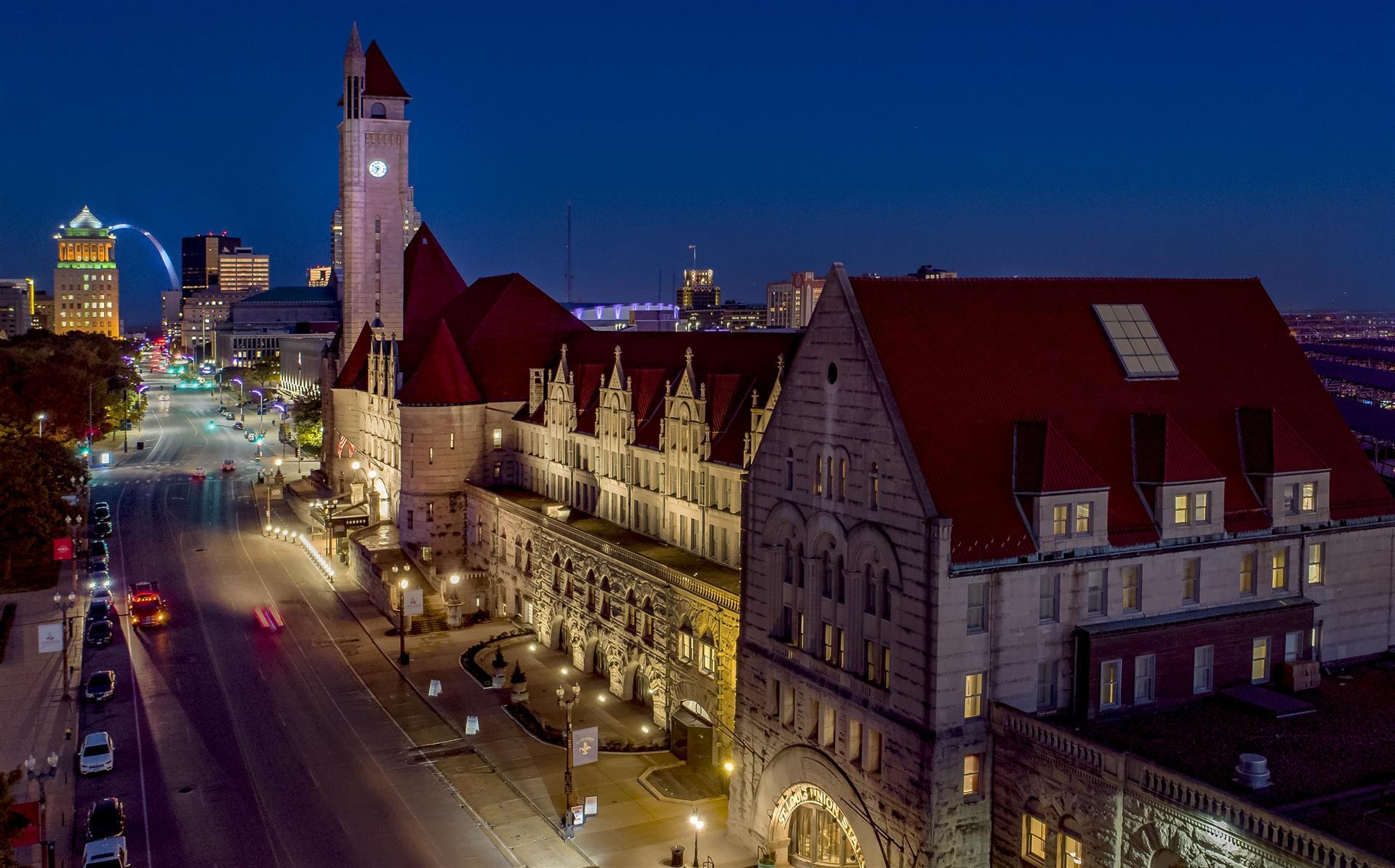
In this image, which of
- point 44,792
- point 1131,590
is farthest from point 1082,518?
point 44,792

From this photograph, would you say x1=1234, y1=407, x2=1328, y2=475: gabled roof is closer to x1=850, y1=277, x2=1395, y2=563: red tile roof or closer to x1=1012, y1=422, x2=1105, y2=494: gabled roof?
x1=850, y1=277, x2=1395, y2=563: red tile roof

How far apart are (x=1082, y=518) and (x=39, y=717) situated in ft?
168

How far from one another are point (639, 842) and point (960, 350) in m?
22.7

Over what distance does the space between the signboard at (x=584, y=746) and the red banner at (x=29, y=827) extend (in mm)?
19586

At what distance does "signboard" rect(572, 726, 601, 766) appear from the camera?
1980 inches

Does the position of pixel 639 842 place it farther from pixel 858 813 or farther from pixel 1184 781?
pixel 1184 781

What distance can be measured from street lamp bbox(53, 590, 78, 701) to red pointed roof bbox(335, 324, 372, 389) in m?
32.3

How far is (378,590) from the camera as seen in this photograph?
8612 cm

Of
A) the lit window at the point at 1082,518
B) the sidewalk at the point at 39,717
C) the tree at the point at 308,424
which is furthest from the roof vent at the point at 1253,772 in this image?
the tree at the point at 308,424

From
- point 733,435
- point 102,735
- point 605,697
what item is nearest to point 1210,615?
point 733,435

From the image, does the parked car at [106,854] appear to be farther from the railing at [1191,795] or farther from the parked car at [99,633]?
the parked car at [99,633]

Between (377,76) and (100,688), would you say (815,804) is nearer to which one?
(100,688)

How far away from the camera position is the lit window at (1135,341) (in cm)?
4791

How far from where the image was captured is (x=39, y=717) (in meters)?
62.3
